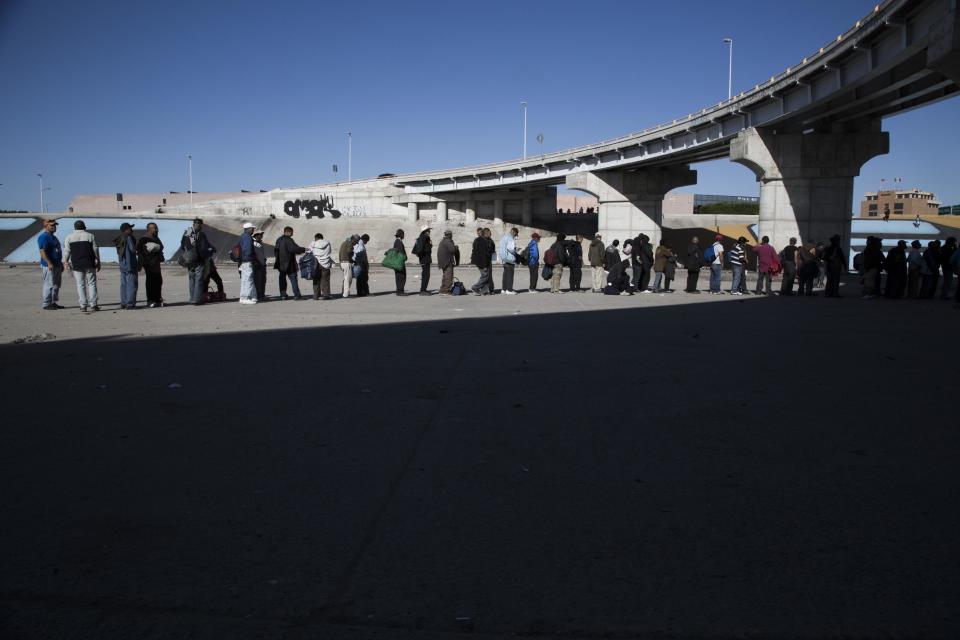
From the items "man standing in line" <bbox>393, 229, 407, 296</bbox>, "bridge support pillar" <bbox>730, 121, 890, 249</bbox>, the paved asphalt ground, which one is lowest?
the paved asphalt ground

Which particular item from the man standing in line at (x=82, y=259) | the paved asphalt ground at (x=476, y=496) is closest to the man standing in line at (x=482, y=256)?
the man standing in line at (x=82, y=259)

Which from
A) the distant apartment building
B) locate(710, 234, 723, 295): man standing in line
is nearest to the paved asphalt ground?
locate(710, 234, 723, 295): man standing in line

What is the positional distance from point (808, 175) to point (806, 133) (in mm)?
2530

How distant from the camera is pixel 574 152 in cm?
5816

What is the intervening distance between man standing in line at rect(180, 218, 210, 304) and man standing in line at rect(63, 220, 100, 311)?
6.41 feet

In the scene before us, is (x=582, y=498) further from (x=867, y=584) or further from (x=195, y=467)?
(x=195, y=467)

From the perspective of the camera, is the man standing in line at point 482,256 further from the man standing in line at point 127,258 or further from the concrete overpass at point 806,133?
the concrete overpass at point 806,133

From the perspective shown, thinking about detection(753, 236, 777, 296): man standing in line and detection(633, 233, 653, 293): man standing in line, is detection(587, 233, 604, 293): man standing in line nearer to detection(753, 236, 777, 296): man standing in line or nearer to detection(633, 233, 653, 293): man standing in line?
detection(633, 233, 653, 293): man standing in line

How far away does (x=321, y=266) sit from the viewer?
19.4 metres

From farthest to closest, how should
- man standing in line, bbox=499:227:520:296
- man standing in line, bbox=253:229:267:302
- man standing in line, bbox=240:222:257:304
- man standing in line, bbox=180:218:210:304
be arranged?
1. man standing in line, bbox=499:227:520:296
2. man standing in line, bbox=253:229:267:302
3. man standing in line, bbox=240:222:257:304
4. man standing in line, bbox=180:218:210:304

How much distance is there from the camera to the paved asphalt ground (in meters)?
3.35

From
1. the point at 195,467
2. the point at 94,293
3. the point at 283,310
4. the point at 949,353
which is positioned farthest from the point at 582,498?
the point at 94,293

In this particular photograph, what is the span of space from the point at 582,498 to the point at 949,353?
845 centimetres

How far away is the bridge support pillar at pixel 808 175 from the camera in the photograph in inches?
1378
